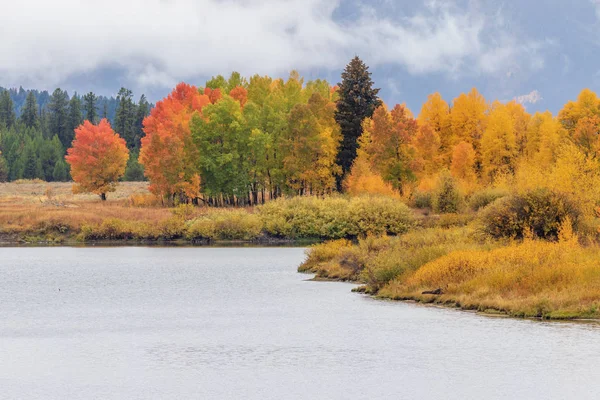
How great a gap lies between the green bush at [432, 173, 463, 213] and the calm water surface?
131 ft

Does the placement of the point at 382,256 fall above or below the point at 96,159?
below

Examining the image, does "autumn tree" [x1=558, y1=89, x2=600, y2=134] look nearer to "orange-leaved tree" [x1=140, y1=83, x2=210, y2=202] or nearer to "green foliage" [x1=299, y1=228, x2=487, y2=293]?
"orange-leaved tree" [x1=140, y1=83, x2=210, y2=202]

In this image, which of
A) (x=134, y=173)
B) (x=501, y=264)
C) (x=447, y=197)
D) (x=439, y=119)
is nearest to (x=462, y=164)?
(x=439, y=119)

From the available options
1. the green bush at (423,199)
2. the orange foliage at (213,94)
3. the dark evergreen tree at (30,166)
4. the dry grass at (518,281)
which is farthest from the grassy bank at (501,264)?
the dark evergreen tree at (30,166)

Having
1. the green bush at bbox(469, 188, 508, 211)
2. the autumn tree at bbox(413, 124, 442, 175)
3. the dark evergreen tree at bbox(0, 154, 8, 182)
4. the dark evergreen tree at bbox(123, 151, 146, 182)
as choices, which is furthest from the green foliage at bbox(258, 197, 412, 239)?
the dark evergreen tree at bbox(0, 154, 8, 182)

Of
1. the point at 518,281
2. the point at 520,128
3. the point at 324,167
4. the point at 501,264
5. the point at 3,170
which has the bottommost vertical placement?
the point at 518,281

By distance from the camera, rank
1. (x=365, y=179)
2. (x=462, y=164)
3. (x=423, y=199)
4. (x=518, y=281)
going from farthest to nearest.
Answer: (x=462, y=164)
(x=365, y=179)
(x=423, y=199)
(x=518, y=281)

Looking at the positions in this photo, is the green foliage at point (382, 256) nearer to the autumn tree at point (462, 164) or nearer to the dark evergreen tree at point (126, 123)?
the autumn tree at point (462, 164)

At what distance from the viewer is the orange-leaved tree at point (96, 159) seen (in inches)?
4072

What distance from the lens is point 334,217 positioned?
245 feet

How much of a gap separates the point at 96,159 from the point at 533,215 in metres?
73.5

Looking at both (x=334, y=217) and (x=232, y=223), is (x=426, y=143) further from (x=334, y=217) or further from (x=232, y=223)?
(x=232, y=223)

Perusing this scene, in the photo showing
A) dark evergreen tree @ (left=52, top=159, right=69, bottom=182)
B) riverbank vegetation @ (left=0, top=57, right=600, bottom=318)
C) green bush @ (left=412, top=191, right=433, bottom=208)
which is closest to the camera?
riverbank vegetation @ (left=0, top=57, right=600, bottom=318)

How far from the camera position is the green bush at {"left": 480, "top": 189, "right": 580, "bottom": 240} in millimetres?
38750
